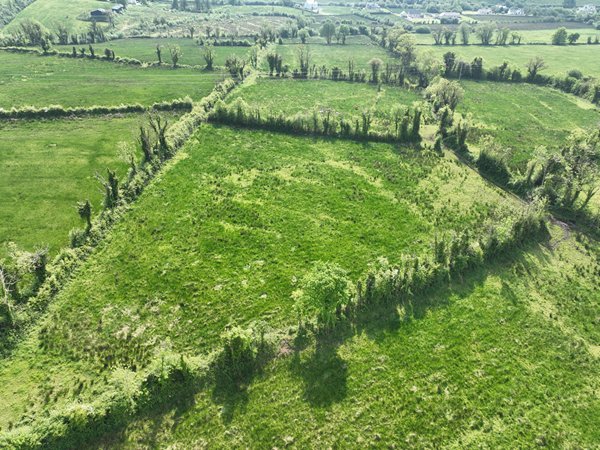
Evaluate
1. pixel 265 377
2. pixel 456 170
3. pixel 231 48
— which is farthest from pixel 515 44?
pixel 265 377

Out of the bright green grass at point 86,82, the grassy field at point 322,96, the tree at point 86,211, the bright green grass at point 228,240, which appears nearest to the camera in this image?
the bright green grass at point 228,240

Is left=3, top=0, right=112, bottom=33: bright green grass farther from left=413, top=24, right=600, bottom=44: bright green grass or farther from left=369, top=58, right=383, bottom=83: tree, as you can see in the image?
left=413, top=24, right=600, bottom=44: bright green grass

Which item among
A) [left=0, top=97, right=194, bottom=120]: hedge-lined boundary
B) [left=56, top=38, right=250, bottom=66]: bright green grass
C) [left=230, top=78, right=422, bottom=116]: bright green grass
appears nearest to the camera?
[left=0, top=97, right=194, bottom=120]: hedge-lined boundary

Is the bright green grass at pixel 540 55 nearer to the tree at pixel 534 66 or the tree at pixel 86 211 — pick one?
the tree at pixel 534 66

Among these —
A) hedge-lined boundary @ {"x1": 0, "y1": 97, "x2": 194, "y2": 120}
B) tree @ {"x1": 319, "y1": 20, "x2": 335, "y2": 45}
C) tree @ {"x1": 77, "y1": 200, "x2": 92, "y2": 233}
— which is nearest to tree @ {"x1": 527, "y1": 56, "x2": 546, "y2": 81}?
tree @ {"x1": 319, "y1": 20, "x2": 335, "y2": 45}

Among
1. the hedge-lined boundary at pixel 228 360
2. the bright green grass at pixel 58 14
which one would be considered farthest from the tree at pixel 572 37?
the bright green grass at pixel 58 14

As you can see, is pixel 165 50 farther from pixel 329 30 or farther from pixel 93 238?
pixel 93 238
